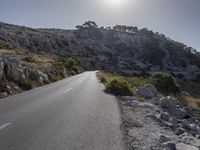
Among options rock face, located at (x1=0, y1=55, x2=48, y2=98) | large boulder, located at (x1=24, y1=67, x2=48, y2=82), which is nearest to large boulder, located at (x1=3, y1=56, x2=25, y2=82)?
rock face, located at (x1=0, y1=55, x2=48, y2=98)

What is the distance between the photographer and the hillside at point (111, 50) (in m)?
101

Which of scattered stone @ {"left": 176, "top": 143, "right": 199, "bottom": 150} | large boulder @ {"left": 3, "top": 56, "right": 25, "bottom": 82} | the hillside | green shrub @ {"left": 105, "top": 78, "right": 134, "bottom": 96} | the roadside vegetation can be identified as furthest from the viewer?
the hillside

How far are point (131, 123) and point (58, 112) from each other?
10.6ft

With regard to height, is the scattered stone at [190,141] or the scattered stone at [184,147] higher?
the scattered stone at [184,147]

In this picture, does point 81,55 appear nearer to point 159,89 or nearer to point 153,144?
point 159,89

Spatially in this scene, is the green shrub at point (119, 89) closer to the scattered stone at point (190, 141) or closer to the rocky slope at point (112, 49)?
the scattered stone at point (190, 141)

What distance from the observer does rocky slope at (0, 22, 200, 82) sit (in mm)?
102062

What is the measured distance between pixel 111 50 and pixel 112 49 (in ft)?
8.00

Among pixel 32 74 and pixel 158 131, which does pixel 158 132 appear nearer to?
pixel 158 131

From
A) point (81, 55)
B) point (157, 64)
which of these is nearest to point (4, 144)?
point (81, 55)

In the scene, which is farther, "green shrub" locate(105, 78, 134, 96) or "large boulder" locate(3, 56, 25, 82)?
"large boulder" locate(3, 56, 25, 82)

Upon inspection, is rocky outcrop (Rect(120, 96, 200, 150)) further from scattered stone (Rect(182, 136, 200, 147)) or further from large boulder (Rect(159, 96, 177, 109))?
large boulder (Rect(159, 96, 177, 109))

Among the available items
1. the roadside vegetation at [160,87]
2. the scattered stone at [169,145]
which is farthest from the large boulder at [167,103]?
the scattered stone at [169,145]

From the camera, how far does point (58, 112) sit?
11641mm
